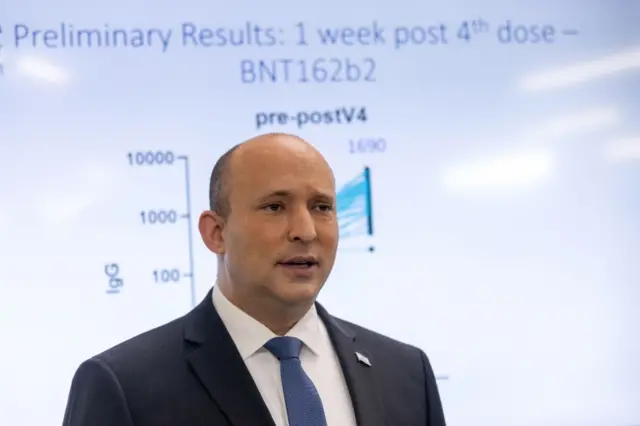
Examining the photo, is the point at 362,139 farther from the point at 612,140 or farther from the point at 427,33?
the point at 612,140

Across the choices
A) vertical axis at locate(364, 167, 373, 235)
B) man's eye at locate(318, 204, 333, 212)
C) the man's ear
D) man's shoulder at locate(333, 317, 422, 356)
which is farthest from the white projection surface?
man's eye at locate(318, 204, 333, 212)

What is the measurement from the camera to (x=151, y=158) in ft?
7.70

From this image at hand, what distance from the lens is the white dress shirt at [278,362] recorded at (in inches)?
59.6

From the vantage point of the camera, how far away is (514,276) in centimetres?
251

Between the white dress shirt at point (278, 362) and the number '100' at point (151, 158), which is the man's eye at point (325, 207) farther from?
the number '100' at point (151, 158)

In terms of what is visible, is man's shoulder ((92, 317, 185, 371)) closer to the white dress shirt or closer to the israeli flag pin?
the white dress shirt

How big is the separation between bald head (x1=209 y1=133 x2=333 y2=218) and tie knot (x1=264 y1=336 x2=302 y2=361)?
24cm

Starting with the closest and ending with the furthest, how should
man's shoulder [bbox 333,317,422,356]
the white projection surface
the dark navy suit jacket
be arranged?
1. the dark navy suit jacket
2. man's shoulder [bbox 333,317,422,356]
3. the white projection surface

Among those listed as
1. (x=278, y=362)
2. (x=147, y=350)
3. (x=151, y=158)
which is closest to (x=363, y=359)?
(x=278, y=362)

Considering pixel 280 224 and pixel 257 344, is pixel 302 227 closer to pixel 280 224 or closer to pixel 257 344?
pixel 280 224

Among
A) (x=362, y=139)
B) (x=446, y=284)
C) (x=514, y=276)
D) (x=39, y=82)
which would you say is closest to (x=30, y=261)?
(x=39, y=82)

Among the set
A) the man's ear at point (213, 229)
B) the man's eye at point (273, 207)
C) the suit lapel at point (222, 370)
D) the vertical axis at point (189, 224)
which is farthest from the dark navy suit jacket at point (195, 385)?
the vertical axis at point (189, 224)

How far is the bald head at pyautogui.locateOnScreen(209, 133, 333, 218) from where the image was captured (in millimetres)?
1530

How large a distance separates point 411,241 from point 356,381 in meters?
0.94
